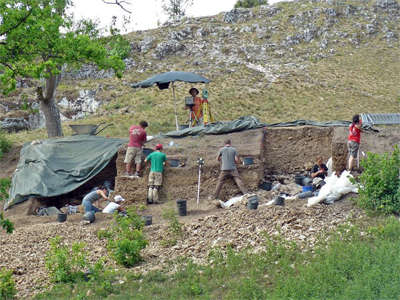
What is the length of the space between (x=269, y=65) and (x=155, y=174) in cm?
1856

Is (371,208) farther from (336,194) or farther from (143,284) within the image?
(143,284)

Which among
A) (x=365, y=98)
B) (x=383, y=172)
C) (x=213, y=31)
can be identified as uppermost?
(x=213, y=31)

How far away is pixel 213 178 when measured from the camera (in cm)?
1189

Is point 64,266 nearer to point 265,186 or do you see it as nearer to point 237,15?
point 265,186

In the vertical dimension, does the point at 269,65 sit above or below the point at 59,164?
above

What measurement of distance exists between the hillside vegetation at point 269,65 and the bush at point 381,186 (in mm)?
12402

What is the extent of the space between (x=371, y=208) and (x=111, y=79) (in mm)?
23152

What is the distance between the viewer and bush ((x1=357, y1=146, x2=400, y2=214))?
307 inches

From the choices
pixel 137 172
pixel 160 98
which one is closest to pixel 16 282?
pixel 137 172

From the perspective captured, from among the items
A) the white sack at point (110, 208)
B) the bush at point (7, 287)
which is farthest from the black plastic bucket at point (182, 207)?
the bush at point (7, 287)

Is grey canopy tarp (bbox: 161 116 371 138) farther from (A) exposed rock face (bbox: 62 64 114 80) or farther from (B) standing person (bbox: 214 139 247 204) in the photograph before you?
(A) exposed rock face (bbox: 62 64 114 80)

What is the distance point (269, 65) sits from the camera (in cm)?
2873

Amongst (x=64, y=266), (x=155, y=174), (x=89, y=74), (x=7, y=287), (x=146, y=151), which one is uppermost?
(x=89, y=74)

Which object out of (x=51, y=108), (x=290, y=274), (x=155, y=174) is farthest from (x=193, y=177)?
(x=51, y=108)
